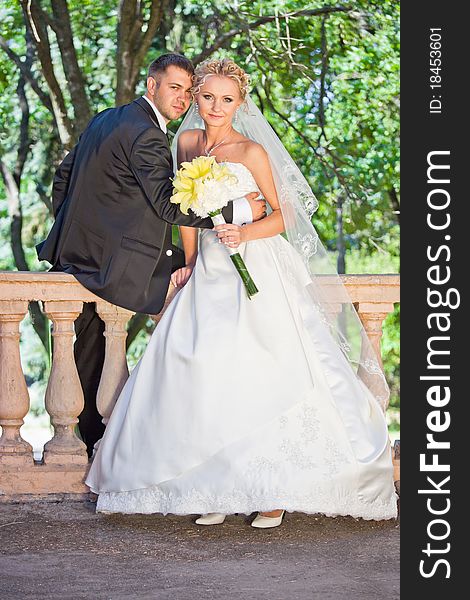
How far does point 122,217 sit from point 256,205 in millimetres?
610

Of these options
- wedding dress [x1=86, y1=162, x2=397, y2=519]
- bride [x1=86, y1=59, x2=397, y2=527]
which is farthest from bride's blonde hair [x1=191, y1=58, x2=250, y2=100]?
wedding dress [x1=86, y1=162, x2=397, y2=519]

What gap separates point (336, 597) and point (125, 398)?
1425 millimetres

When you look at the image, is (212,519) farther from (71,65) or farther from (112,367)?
(71,65)

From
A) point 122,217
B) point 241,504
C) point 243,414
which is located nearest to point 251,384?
point 243,414

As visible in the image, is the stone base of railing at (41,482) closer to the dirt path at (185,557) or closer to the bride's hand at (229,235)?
the dirt path at (185,557)

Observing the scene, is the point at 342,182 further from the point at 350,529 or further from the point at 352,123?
the point at 350,529

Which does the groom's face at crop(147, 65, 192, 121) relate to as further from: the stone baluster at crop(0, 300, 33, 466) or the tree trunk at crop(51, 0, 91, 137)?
the tree trunk at crop(51, 0, 91, 137)

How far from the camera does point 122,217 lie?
4820 mm

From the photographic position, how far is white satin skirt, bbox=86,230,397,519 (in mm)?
4328

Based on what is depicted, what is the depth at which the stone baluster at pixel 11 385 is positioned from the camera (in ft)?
15.8

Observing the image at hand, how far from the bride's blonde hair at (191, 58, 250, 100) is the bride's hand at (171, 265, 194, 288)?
78 cm

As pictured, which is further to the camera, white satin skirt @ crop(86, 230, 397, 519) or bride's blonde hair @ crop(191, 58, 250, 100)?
bride's blonde hair @ crop(191, 58, 250, 100)

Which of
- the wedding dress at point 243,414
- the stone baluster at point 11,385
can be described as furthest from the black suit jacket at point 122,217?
the stone baluster at point 11,385

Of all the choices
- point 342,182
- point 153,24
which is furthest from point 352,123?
point 153,24
